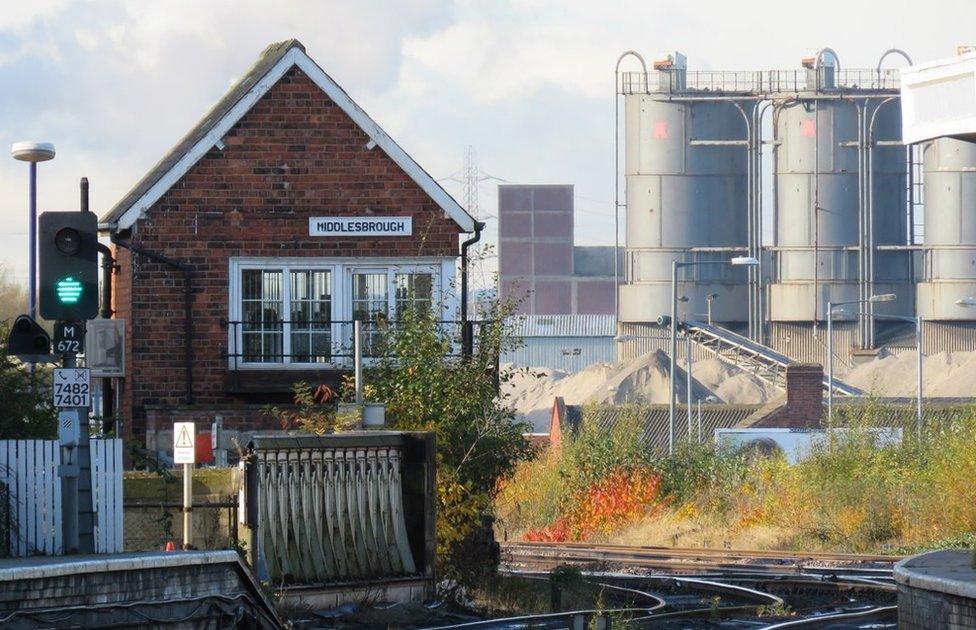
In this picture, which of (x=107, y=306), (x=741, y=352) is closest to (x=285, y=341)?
(x=107, y=306)

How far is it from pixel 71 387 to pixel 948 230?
6949cm

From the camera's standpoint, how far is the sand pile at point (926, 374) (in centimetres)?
7375

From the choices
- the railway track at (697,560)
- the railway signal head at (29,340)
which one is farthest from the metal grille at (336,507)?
the railway track at (697,560)

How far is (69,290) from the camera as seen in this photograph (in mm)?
13031

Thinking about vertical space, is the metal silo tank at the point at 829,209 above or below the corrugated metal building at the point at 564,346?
above

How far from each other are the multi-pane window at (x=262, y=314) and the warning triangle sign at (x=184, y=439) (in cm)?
711

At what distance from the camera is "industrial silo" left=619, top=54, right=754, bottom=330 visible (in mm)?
78938

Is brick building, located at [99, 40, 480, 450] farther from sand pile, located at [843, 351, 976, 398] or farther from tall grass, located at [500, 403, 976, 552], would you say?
sand pile, located at [843, 351, 976, 398]

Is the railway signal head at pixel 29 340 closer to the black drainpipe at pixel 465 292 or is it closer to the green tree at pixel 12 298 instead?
the black drainpipe at pixel 465 292

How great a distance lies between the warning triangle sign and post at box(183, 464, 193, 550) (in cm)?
58

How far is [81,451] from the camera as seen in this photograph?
1334cm

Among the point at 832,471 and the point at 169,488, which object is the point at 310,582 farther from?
the point at 832,471

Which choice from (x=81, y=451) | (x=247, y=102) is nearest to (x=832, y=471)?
(x=247, y=102)

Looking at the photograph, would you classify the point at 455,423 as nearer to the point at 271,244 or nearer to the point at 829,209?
the point at 271,244
